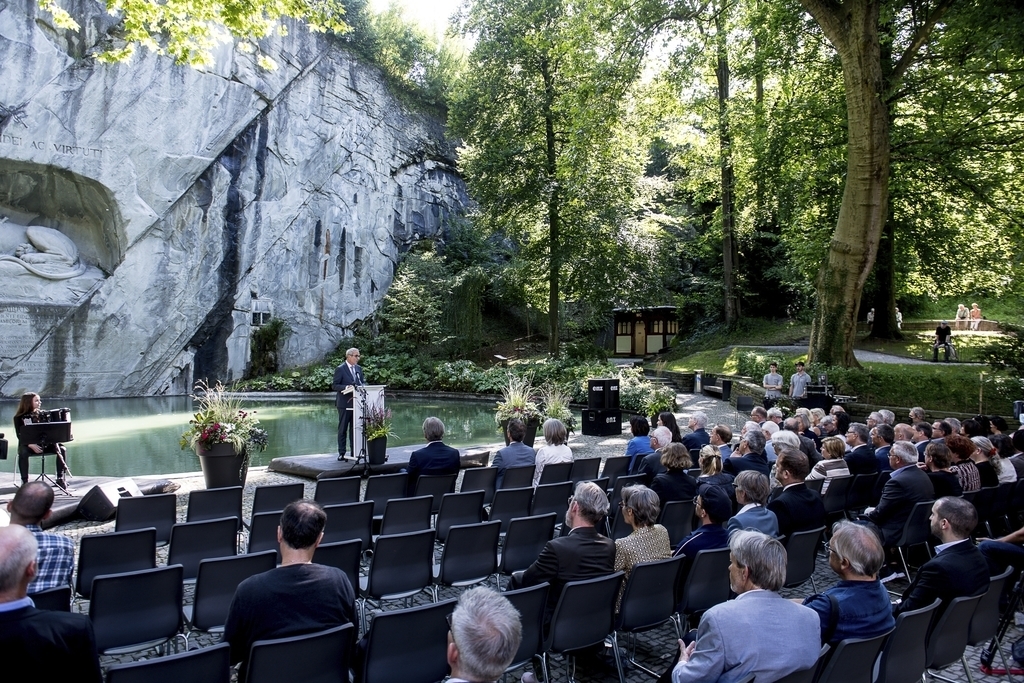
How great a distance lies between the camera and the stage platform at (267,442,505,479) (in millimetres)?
8531

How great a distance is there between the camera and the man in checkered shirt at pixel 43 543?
320cm

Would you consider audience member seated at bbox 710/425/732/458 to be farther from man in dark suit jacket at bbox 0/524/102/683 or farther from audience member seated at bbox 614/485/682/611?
man in dark suit jacket at bbox 0/524/102/683

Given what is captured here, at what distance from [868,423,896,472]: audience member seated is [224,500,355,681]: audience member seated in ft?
18.6

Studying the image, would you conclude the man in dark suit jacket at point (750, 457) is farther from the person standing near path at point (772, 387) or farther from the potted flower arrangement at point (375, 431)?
the person standing near path at point (772, 387)

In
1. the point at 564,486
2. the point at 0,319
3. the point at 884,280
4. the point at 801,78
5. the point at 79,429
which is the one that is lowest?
the point at 79,429

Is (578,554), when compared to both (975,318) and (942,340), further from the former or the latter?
(975,318)

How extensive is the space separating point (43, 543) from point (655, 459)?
174 inches

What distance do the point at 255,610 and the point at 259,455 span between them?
31.6 feet

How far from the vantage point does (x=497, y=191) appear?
21.8 m

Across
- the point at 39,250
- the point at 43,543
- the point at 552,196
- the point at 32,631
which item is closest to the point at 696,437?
the point at 43,543

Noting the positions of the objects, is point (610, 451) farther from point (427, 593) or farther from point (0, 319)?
point (0, 319)

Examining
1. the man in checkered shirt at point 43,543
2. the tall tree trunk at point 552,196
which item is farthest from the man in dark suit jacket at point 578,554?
the tall tree trunk at point 552,196

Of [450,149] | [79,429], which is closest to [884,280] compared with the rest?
[450,149]

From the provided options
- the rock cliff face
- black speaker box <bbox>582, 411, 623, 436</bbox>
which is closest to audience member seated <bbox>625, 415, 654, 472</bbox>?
black speaker box <bbox>582, 411, 623, 436</bbox>
